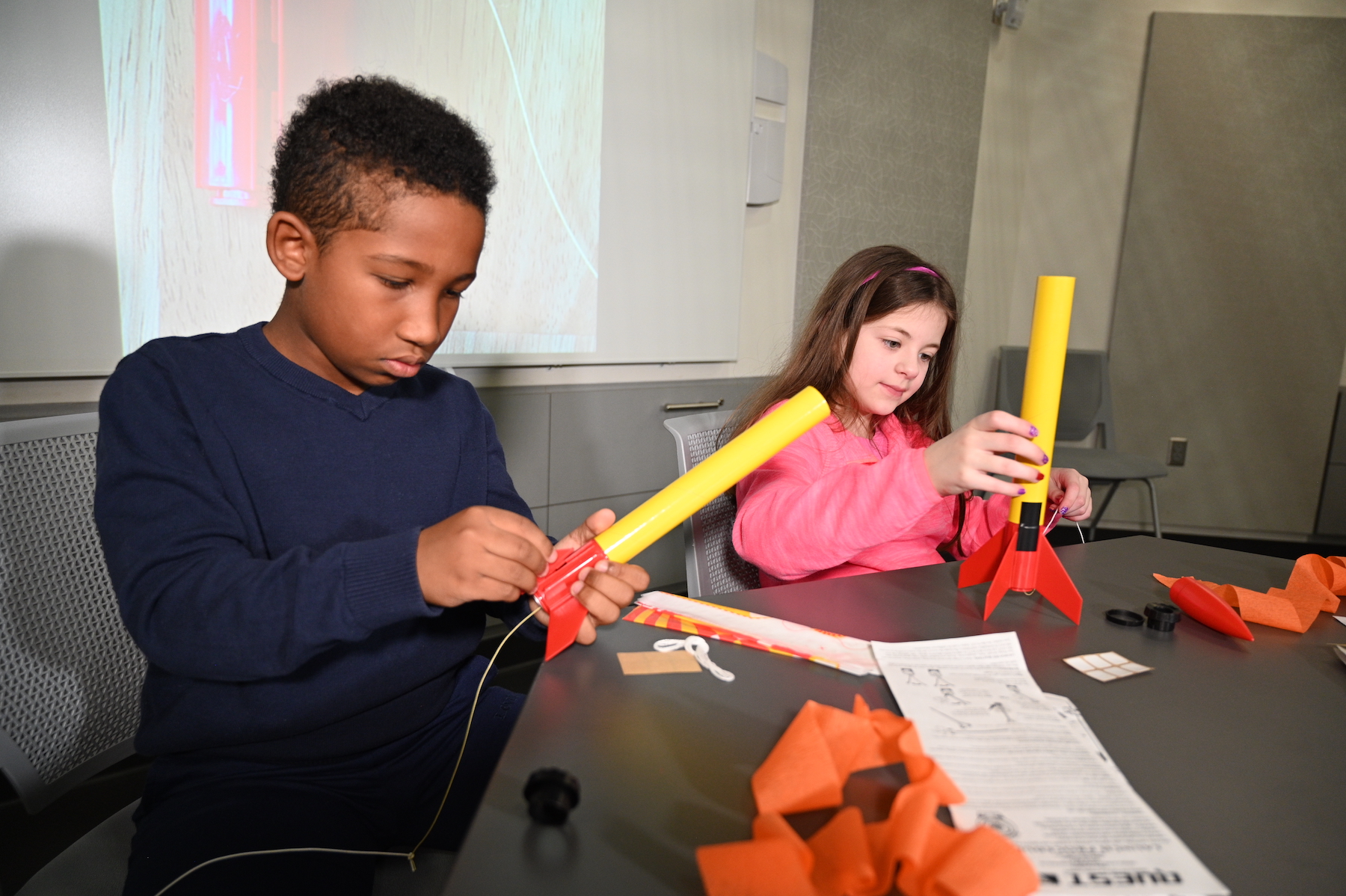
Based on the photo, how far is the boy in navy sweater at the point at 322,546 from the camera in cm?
69

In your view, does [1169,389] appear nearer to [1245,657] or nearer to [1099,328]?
[1099,328]

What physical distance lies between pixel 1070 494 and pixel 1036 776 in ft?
2.50

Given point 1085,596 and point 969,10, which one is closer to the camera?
point 1085,596

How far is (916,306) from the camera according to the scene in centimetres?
134

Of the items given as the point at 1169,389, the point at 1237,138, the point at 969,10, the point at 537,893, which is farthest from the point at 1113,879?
the point at 1237,138

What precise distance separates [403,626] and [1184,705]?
0.77m

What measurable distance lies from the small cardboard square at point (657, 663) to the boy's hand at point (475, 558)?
0.41 feet

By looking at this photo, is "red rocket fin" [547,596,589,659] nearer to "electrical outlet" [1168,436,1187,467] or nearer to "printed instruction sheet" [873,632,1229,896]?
"printed instruction sheet" [873,632,1229,896]

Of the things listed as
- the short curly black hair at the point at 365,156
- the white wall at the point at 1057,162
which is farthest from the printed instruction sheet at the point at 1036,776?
the white wall at the point at 1057,162

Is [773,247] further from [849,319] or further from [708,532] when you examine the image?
[708,532]

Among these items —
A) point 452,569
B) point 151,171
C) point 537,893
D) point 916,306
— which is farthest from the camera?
point 151,171

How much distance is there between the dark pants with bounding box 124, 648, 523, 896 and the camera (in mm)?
670

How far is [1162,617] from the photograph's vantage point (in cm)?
90

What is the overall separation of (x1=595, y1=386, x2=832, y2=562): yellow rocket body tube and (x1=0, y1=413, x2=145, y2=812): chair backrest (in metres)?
0.56
